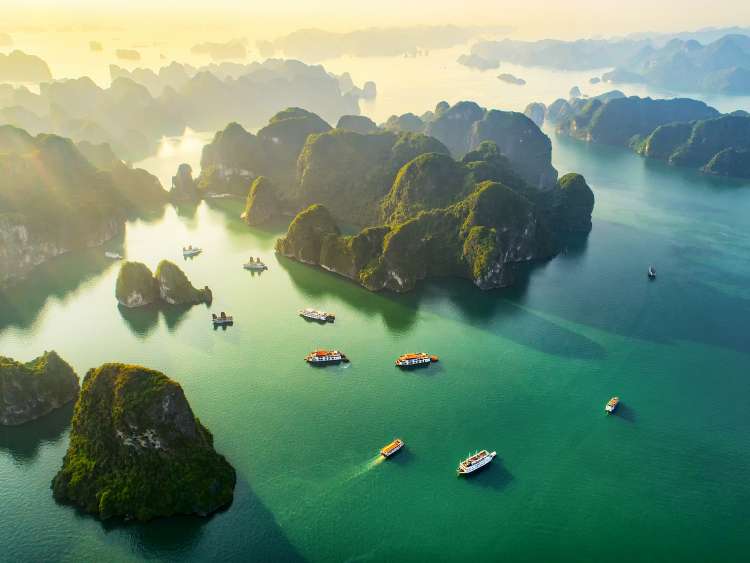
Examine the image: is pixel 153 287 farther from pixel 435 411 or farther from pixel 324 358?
pixel 435 411

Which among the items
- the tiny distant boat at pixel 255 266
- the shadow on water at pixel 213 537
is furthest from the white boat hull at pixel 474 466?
the tiny distant boat at pixel 255 266

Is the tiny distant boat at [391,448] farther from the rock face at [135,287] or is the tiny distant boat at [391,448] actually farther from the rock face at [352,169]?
the rock face at [352,169]

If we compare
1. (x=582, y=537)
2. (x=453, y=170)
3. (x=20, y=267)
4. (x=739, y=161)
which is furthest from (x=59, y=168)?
(x=739, y=161)

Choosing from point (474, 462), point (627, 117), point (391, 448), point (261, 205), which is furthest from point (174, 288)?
point (627, 117)

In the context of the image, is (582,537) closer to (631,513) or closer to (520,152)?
(631,513)

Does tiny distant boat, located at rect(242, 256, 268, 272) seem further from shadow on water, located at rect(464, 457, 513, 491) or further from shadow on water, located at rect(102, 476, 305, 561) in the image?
shadow on water, located at rect(464, 457, 513, 491)

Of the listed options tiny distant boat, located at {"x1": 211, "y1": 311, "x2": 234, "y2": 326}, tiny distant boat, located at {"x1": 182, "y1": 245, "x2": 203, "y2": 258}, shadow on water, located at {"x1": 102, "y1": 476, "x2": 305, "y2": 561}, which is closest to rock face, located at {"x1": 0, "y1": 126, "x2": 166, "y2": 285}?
tiny distant boat, located at {"x1": 182, "y1": 245, "x2": 203, "y2": 258}
